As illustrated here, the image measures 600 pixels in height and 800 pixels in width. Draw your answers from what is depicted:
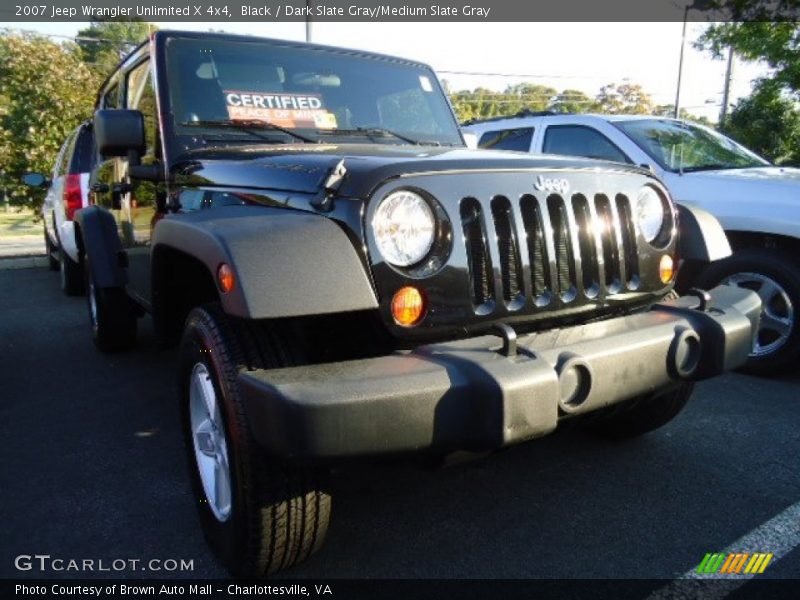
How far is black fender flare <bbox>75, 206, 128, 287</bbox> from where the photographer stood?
3.89m

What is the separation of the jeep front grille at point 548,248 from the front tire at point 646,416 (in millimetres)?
787

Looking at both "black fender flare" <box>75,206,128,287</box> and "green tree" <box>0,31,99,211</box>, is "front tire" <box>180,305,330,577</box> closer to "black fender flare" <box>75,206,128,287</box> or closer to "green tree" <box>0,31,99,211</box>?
"black fender flare" <box>75,206,128,287</box>

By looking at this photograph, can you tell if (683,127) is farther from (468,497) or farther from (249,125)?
(468,497)

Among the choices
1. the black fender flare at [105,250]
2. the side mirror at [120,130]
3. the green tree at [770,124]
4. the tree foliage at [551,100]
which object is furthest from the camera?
the tree foliage at [551,100]

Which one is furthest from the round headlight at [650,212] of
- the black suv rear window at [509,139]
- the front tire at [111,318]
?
the black suv rear window at [509,139]

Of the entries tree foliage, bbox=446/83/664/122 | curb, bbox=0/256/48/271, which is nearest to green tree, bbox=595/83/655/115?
tree foliage, bbox=446/83/664/122

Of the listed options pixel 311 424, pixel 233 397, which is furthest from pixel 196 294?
pixel 311 424

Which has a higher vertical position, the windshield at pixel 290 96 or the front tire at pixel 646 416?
the windshield at pixel 290 96

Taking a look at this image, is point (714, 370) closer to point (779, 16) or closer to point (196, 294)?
point (196, 294)

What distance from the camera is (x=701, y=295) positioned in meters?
2.39

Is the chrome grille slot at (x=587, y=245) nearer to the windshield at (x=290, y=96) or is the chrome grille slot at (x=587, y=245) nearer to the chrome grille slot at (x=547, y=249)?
the chrome grille slot at (x=547, y=249)

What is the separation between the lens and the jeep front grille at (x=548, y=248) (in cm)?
204

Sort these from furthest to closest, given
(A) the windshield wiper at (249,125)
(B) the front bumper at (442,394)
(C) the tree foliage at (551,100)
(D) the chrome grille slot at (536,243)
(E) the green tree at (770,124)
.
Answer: (C) the tree foliage at (551,100) → (E) the green tree at (770,124) → (A) the windshield wiper at (249,125) → (D) the chrome grille slot at (536,243) → (B) the front bumper at (442,394)

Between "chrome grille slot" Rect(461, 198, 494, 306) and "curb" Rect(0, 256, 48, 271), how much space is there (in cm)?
938
